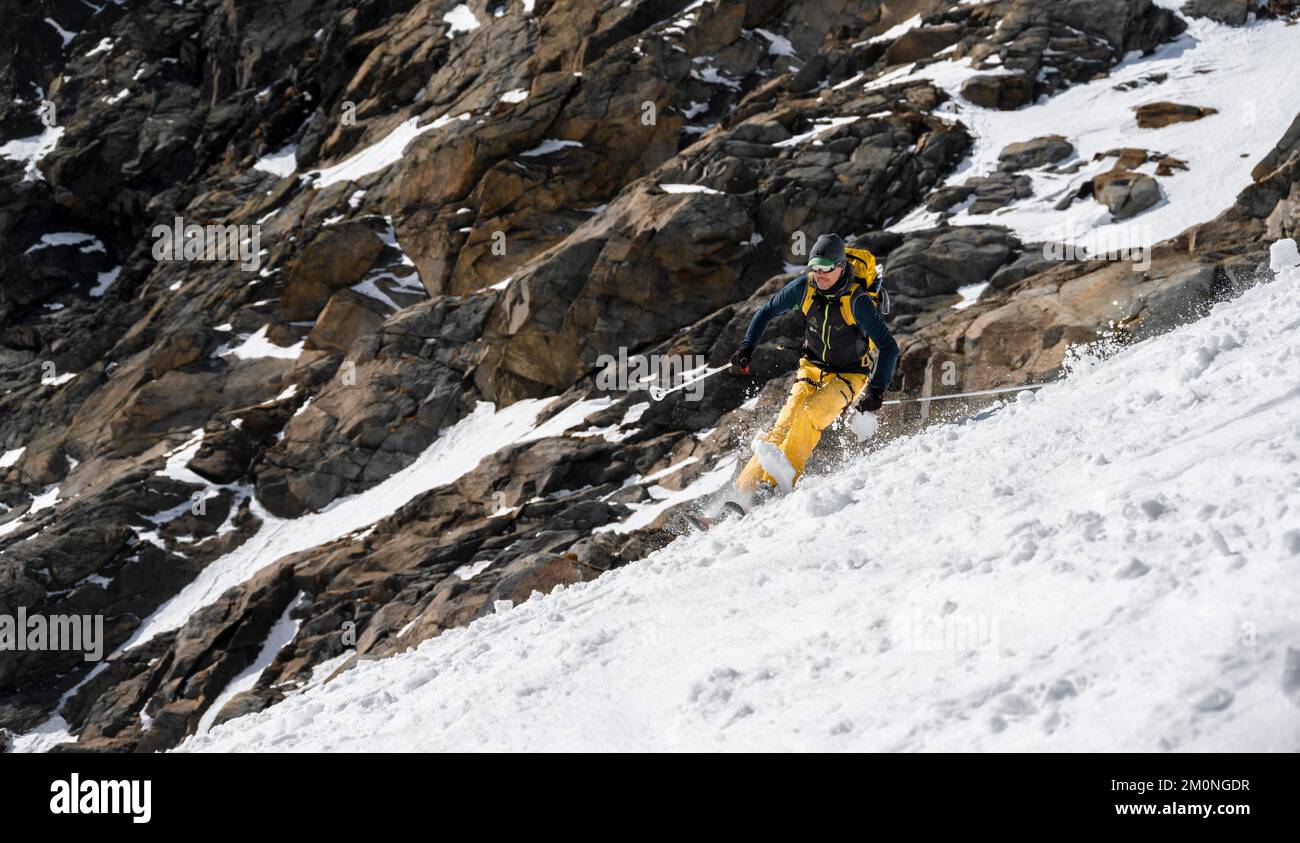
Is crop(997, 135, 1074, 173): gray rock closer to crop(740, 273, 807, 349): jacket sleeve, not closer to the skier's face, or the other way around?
crop(740, 273, 807, 349): jacket sleeve

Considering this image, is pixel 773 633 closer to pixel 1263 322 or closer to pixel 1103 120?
pixel 1263 322

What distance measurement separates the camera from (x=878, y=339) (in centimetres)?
997

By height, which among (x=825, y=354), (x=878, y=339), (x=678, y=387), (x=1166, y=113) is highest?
(x=1166, y=113)

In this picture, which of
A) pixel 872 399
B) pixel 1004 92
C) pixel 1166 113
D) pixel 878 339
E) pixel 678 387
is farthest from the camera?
pixel 1004 92

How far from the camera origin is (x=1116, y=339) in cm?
1488

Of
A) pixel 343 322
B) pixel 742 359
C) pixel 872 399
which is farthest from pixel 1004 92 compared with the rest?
pixel 343 322

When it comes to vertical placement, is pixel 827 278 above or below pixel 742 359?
above

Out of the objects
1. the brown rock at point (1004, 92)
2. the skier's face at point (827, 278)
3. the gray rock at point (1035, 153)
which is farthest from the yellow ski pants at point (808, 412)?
the brown rock at point (1004, 92)

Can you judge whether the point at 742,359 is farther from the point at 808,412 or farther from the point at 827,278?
the point at 827,278

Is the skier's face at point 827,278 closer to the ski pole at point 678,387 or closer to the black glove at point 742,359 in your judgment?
the black glove at point 742,359

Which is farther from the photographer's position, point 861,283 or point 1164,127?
point 1164,127

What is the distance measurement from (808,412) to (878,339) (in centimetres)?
112

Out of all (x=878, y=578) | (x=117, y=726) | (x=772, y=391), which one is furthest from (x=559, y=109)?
(x=878, y=578)

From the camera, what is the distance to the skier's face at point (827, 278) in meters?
9.91
